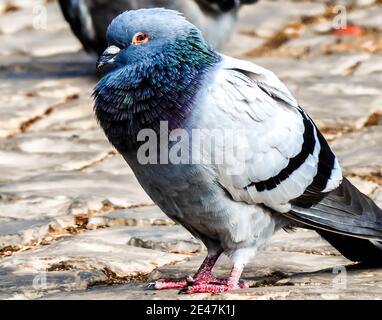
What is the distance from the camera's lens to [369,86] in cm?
832

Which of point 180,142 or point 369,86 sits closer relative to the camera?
point 180,142

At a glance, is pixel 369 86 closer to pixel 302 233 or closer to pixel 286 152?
pixel 302 233

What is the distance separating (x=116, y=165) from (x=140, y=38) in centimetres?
253

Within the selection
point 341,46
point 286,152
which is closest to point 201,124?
point 286,152

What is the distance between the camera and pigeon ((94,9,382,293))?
422 cm

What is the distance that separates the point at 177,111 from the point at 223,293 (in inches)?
27.9

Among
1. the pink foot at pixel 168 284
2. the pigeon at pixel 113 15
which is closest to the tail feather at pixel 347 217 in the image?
the pink foot at pixel 168 284

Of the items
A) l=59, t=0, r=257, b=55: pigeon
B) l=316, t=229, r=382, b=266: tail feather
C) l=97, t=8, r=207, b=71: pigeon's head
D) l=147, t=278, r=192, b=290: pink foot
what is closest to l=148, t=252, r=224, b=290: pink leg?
l=147, t=278, r=192, b=290: pink foot

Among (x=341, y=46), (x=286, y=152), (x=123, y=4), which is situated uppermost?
(x=286, y=152)

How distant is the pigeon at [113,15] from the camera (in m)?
8.93

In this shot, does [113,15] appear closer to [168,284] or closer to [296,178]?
[296,178]

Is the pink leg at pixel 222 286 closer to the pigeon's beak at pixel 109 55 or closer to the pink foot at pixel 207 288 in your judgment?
the pink foot at pixel 207 288

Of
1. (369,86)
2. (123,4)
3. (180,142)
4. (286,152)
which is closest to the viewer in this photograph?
(180,142)

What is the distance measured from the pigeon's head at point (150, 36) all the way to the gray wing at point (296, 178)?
212 mm
